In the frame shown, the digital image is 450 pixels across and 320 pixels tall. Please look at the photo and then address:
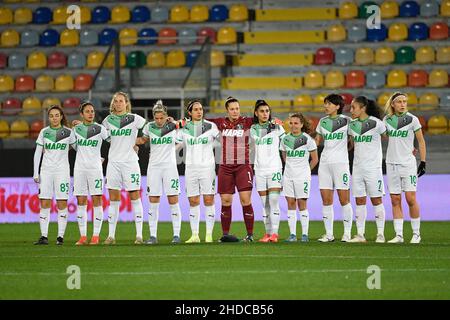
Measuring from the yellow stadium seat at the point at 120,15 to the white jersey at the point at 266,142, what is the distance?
13.9m

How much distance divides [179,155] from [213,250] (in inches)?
287

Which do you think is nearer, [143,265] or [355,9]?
[143,265]

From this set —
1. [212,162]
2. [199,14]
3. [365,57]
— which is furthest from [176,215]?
[199,14]

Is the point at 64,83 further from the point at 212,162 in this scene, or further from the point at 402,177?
the point at 402,177

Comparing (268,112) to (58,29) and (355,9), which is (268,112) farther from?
(58,29)

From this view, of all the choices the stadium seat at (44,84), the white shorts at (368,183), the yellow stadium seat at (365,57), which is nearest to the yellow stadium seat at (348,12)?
the yellow stadium seat at (365,57)

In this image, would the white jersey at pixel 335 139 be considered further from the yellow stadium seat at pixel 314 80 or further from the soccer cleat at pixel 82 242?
the yellow stadium seat at pixel 314 80

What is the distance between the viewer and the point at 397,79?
26.2 m

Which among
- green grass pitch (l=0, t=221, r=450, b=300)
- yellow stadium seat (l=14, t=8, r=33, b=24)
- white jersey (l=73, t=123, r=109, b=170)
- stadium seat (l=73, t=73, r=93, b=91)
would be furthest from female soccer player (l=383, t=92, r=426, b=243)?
yellow stadium seat (l=14, t=8, r=33, b=24)

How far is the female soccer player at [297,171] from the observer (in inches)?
621

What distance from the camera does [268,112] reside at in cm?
1577

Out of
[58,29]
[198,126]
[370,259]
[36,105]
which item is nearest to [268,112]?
[198,126]

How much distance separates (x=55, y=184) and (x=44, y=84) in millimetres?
12328

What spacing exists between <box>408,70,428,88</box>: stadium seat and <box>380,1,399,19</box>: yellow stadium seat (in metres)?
2.10
